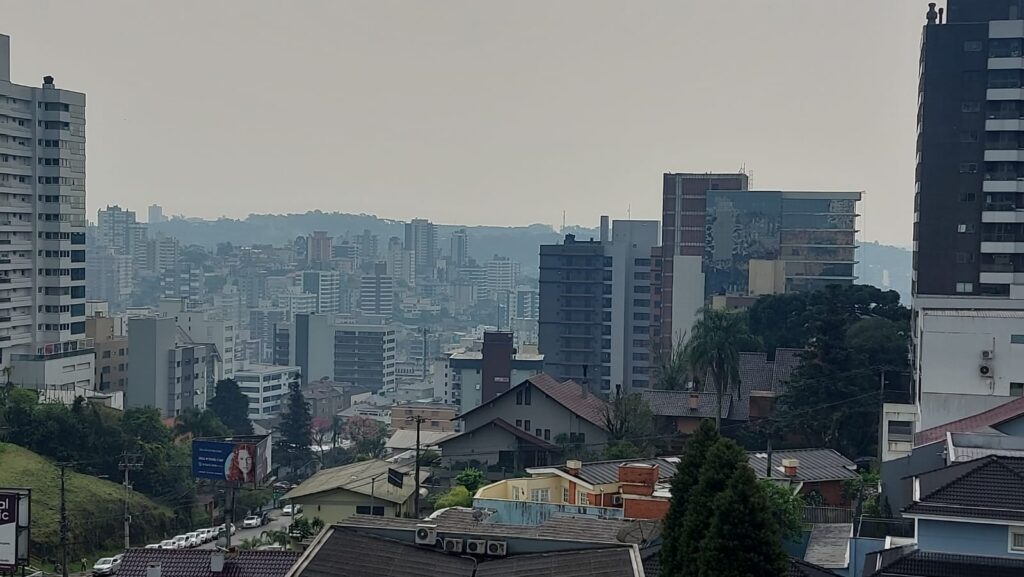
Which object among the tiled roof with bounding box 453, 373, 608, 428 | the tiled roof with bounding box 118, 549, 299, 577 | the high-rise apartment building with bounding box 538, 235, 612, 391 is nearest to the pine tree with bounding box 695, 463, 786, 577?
the tiled roof with bounding box 118, 549, 299, 577

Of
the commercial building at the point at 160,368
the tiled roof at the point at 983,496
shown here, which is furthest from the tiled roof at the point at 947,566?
the commercial building at the point at 160,368

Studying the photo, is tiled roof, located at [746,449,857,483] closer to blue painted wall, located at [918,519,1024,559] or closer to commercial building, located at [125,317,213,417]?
blue painted wall, located at [918,519,1024,559]

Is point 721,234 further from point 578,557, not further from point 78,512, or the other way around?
point 578,557

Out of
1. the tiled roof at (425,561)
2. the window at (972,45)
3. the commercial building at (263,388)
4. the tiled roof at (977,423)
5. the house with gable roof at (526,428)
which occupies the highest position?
the window at (972,45)

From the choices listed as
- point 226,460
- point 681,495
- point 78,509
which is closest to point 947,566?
point 681,495

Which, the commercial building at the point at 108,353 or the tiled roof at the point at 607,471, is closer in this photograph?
the tiled roof at the point at 607,471

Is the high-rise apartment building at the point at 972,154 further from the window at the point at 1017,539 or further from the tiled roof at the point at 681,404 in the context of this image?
A: the window at the point at 1017,539
